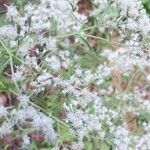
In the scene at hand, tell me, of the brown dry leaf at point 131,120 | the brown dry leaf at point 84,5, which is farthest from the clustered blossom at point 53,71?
the brown dry leaf at point 84,5

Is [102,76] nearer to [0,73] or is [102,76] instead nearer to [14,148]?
[14,148]

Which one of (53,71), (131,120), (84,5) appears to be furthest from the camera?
(84,5)

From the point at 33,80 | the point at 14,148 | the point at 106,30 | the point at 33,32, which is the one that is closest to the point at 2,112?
the point at 33,80

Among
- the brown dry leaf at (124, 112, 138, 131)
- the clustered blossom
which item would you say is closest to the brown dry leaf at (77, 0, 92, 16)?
the brown dry leaf at (124, 112, 138, 131)

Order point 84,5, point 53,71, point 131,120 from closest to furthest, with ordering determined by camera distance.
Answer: point 53,71, point 131,120, point 84,5

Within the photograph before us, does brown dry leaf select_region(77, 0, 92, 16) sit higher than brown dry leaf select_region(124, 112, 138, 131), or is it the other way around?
brown dry leaf select_region(77, 0, 92, 16)

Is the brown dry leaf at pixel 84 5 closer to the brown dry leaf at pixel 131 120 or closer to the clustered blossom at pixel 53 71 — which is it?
the brown dry leaf at pixel 131 120

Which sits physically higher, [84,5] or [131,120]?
[84,5]

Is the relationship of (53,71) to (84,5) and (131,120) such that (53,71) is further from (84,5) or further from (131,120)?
(84,5)

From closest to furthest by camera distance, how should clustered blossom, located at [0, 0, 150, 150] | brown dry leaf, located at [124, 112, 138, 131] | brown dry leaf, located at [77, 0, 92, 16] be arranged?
clustered blossom, located at [0, 0, 150, 150] → brown dry leaf, located at [124, 112, 138, 131] → brown dry leaf, located at [77, 0, 92, 16]

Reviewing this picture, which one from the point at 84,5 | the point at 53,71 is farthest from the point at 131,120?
the point at 53,71

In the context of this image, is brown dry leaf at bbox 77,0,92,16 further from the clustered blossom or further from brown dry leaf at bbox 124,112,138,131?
the clustered blossom
